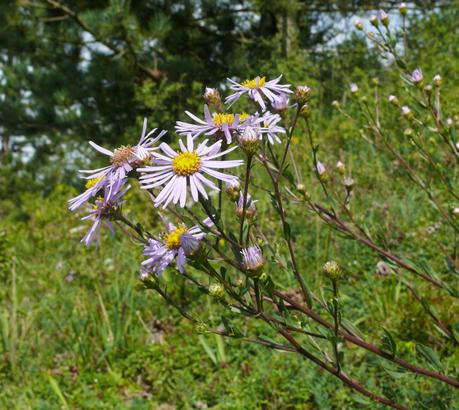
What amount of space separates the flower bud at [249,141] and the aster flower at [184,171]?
3cm

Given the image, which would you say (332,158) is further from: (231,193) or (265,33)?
(265,33)

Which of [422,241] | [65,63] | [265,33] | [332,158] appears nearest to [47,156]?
[65,63]

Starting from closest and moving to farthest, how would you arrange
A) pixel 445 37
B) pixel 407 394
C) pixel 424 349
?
pixel 424 349 → pixel 407 394 → pixel 445 37

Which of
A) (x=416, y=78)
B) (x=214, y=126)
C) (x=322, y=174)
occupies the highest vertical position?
(x=416, y=78)

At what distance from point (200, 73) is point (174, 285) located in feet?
16.5

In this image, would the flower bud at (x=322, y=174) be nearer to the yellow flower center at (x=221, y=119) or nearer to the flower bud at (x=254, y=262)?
the yellow flower center at (x=221, y=119)

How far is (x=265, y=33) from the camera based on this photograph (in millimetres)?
8477

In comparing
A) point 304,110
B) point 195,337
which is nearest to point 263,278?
point 304,110

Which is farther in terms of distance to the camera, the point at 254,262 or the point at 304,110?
the point at 304,110

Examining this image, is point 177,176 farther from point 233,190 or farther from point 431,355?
point 431,355

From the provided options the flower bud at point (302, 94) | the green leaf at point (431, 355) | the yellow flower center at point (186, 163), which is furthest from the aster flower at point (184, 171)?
the green leaf at point (431, 355)

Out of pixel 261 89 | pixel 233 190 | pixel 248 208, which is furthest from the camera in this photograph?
pixel 261 89

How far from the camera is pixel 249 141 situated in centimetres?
110

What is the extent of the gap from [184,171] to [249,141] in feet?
0.49
